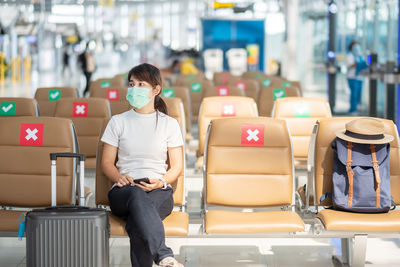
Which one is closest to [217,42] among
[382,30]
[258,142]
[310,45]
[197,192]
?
[382,30]

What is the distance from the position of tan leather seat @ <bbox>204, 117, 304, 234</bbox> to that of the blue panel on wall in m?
18.5

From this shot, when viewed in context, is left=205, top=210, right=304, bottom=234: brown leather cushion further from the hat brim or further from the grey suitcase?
the grey suitcase

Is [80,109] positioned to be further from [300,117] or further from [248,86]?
[248,86]

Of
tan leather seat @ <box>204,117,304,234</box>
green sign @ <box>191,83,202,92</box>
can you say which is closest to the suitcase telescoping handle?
tan leather seat @ <box>204,117,304,234</box>

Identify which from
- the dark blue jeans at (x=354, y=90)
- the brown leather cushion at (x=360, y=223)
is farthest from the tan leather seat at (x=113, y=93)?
the dark blue jeans at (x=354, y=90)

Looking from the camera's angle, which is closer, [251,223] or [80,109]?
[251,223]

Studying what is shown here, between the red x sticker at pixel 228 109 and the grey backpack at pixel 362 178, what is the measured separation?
7.71 feet

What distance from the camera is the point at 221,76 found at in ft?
44.6

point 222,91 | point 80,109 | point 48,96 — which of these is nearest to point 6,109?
point 80,109

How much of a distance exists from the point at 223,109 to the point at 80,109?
1.28m

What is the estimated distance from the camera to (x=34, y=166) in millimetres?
4312

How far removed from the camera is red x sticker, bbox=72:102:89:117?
6078 millimetres

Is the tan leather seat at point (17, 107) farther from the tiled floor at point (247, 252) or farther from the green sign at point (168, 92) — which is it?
the green sign at point (168, 92)

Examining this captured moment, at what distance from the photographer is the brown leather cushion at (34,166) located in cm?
427
